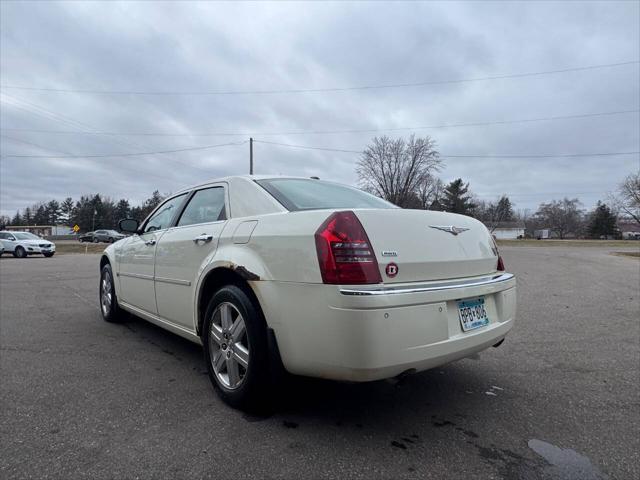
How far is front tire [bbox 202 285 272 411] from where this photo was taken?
7.70 ft

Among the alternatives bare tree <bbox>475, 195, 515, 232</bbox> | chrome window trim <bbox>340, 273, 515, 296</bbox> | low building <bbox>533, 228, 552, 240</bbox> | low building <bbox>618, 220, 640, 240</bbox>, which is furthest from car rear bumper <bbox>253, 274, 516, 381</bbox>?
low building <bbox>618, 220, 640, 240</bbox>

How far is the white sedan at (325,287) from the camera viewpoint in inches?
79.4

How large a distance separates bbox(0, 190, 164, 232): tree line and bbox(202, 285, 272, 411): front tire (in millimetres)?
74634

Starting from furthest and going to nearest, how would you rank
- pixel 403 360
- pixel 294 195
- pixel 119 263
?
1. pixel 119 263
2. pixel 294 195
3. pixel 403 360

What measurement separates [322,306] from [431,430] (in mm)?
1060

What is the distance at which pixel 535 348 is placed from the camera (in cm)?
407

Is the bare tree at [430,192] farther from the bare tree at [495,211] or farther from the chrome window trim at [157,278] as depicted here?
the chrome window trim at [157,278]

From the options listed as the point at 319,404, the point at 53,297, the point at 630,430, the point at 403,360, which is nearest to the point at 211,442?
the point at 319,404

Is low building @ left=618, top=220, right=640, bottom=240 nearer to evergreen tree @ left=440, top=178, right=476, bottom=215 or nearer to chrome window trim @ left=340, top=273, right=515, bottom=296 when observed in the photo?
evergreen tree @ left=440, top=178, right=476, bottom=215

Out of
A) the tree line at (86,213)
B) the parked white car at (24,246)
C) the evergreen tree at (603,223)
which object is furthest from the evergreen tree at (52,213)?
the evergreen tree at (603,223)

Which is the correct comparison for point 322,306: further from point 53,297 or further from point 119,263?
point 53,297

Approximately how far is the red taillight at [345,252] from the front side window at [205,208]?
1.17 meters

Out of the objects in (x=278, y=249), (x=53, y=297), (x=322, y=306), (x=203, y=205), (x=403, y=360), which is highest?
(x=203, y=205)

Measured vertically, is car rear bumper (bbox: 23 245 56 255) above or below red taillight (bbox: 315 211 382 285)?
below
